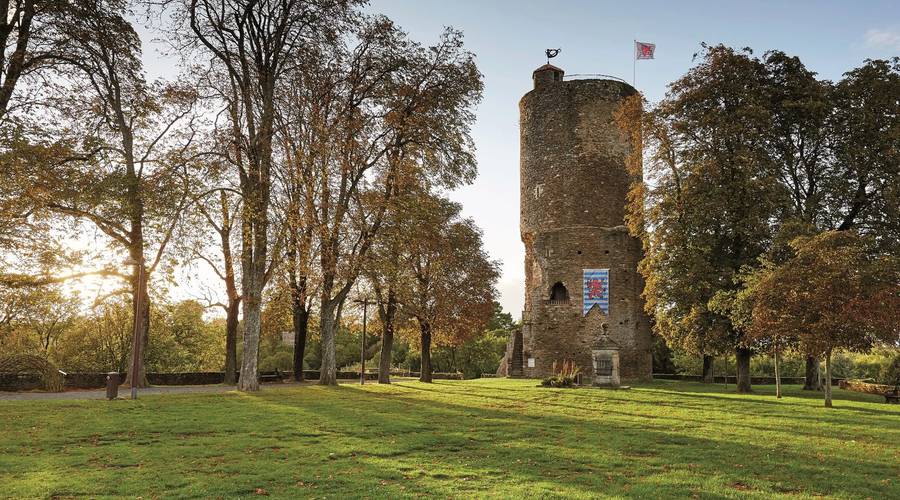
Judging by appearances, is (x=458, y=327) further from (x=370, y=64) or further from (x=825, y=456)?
(x=825, y=456)

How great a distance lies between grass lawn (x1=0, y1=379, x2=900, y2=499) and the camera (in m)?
8.12

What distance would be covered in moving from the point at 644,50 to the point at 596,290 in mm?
14239

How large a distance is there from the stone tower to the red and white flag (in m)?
2.18

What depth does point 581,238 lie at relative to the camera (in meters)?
36.3

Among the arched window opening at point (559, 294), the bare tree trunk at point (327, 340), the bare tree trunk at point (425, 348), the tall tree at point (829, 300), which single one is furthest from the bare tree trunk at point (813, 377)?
the bare tree trunk at point (327, 340)

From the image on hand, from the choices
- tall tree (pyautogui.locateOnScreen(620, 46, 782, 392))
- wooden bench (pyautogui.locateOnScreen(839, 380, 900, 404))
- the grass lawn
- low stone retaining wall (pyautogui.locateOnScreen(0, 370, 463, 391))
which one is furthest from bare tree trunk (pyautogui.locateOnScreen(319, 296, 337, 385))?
wooden bench (pyautogui.locateOnScreen(839, 380, 900, 404))

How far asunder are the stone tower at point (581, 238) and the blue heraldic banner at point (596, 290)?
2.3 inches

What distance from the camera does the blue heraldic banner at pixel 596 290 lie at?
35750 mm

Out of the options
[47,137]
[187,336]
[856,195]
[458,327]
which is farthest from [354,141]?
[187,336]

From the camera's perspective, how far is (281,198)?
27406 mm

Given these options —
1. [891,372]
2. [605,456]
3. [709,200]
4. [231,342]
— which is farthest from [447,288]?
[605,456]

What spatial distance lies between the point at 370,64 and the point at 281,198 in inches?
275

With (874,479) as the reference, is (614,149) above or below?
above

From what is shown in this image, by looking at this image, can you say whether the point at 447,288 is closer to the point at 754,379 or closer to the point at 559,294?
the point at 559,294
